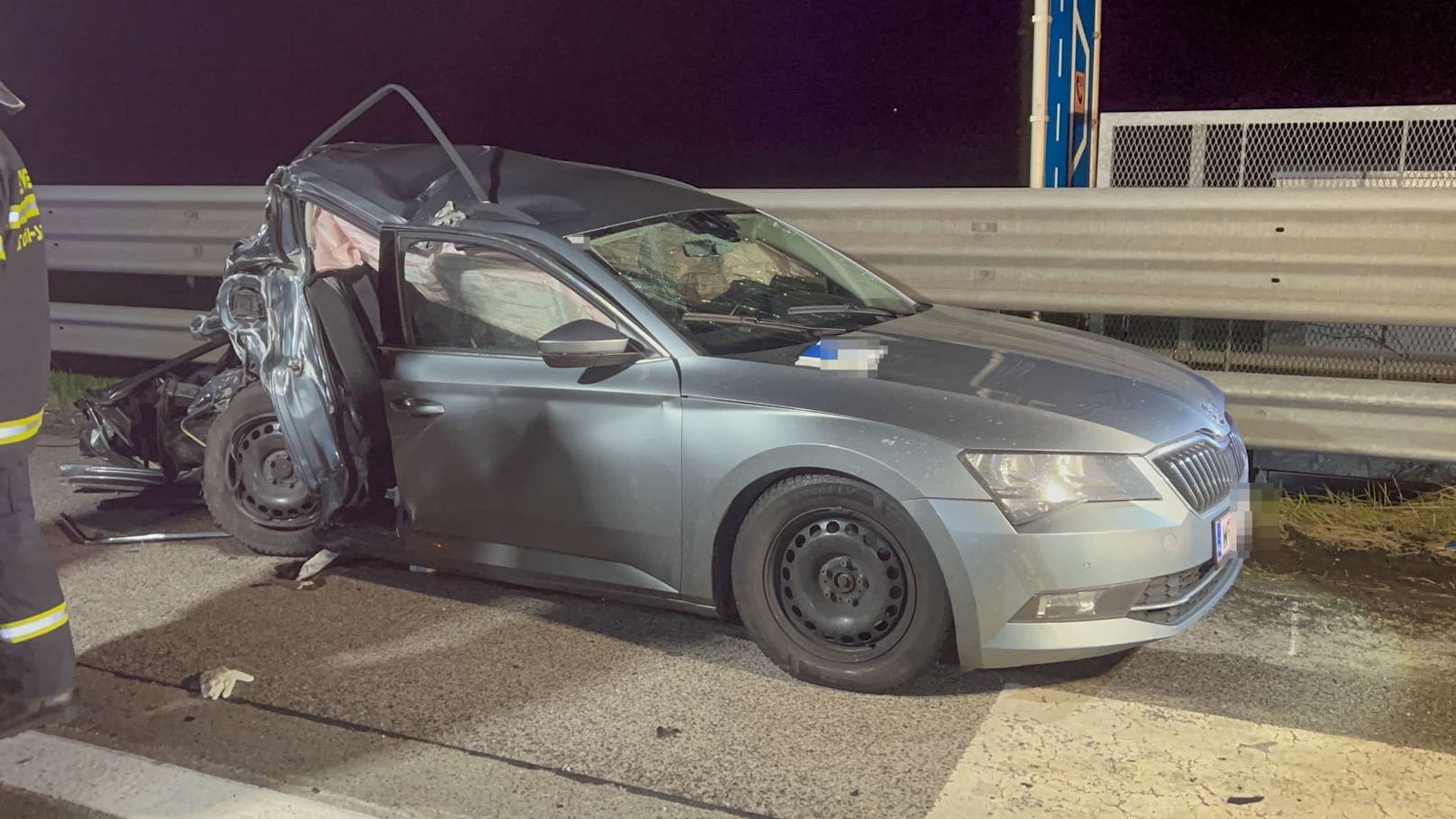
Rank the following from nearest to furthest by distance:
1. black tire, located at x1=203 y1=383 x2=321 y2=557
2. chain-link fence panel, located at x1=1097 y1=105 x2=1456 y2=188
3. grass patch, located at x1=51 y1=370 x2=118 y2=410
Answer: black tire, located at x1=203 y1=383 x2=321 y2=557, chain-link fence panel, located at x1=1097 y1=105 x2=1456 y2=188, grass patch, located at x1=51 y1=370 x2=118 y2=410

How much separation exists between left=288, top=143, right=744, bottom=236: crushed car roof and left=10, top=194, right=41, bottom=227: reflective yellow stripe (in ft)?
4.41

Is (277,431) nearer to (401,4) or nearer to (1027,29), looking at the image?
(1027,29)

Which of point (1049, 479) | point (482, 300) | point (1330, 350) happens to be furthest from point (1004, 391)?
point (1330, 350)

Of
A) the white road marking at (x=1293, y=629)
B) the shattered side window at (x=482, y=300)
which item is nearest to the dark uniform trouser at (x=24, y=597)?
the shattered side window at (x=482, y=300)

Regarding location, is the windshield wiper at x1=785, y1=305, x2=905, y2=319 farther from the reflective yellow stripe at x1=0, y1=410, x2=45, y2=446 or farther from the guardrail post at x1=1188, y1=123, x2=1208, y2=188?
the guardrail post at x1=1188, y1=123, x2=1208, y2=188

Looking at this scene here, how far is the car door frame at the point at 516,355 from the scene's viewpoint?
13.5ft

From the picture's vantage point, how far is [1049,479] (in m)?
3.56

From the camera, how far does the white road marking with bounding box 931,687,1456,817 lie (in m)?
3.09

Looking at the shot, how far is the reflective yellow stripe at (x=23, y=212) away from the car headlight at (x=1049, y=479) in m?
2.62

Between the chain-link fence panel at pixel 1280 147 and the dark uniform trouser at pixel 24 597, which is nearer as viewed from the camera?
the dark uniform trouser at pixel 24 597

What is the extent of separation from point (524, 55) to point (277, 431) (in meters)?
9.42

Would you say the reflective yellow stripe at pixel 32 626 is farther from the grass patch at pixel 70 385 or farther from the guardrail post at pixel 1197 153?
the guardrail post at pixel 1197 153

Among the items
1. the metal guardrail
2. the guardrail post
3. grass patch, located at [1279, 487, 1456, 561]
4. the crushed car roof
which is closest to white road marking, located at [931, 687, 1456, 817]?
grass patch, located at [1279, 487, 1456, 561]

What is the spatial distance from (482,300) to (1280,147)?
229 inches
